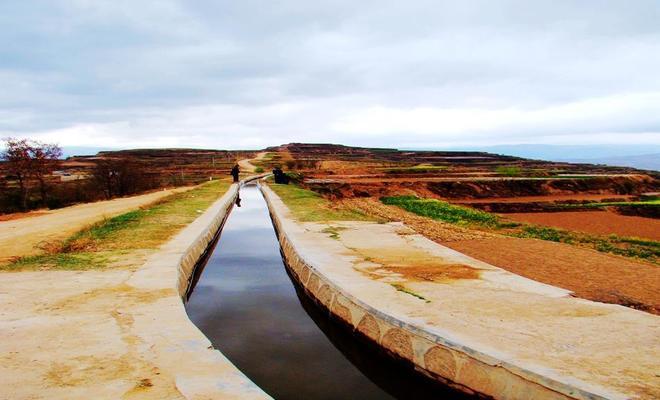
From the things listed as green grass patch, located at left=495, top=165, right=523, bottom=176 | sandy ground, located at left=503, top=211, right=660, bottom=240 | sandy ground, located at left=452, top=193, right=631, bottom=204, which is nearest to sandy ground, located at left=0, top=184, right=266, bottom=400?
sandy ground, located at left=503, top=211, right=660, bottom=240

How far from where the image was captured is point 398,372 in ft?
16.9

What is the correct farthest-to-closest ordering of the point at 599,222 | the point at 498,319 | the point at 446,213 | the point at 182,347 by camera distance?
the point at 599,222, the point at 446,213, the point at 498,319, the point at 182,347

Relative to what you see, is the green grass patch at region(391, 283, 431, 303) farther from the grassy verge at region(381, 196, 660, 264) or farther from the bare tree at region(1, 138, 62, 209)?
the bare tree at region(1, 138, 62, 209)

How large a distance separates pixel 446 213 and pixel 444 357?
52.1ft

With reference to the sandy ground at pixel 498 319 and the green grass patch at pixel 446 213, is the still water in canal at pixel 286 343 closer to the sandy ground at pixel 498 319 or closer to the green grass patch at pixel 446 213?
the sandy ground at pixel 498 319

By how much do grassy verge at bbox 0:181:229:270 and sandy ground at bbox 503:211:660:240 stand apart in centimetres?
1559

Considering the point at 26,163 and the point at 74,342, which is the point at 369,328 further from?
the point at 26,163

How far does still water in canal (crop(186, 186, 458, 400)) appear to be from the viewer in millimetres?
4930

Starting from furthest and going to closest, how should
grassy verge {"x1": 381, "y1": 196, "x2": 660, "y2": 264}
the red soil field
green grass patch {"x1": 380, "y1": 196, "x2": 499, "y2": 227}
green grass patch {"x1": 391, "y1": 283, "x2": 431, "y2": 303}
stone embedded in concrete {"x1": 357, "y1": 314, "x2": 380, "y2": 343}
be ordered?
green grass patch {"x1": 380, "y1": 196, "x2": 499, "y2": 227} → grassy verge {"x1": 381, "y1": 196, "x2": 660, "y2": 264} → the red soil field → green grass patch {"x1": 391, "y1": 283, "x2": 431, "y2": 303} → stone embedded in concrete {"x1": 357, "y1": 314, "x2": 380, "y2": 343}

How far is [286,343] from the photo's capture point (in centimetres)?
614

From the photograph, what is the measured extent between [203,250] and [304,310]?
4.86 meters

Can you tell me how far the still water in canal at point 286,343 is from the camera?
493 cm

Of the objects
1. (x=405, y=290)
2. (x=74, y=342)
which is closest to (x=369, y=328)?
(x=405, y=290)

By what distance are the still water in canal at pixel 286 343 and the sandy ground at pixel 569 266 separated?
3398 mm
